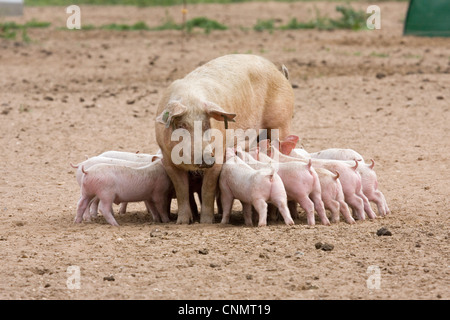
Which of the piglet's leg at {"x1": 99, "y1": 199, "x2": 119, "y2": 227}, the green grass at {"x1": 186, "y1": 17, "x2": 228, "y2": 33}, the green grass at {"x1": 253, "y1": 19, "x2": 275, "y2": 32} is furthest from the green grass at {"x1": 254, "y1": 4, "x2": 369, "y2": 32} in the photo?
the piglet's leg at {"x1": 99, "y1": 199, "x2": 119, "y2": 227}

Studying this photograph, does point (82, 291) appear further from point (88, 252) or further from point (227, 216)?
point (227, 216)

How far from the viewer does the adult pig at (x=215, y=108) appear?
7.33 m

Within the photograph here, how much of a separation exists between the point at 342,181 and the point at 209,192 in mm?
1259

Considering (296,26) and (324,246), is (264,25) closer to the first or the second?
(296,26)

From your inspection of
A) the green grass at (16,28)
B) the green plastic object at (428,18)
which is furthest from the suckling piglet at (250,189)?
the green grass at (16,28)

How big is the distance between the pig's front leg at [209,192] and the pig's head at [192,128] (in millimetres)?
271

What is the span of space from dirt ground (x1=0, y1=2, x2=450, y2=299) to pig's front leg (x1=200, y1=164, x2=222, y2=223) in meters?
0.21

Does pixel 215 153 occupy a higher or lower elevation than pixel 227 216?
higher

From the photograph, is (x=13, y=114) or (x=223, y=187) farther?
(x=13, y=114)

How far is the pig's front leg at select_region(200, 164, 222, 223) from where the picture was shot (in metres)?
7.69

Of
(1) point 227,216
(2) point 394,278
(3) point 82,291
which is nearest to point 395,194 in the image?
(1) point 227,216

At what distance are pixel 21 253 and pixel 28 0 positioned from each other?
2297cm

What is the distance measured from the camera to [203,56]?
1675cm

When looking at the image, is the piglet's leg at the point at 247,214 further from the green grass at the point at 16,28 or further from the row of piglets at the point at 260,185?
the green grass at the point at 16,28
